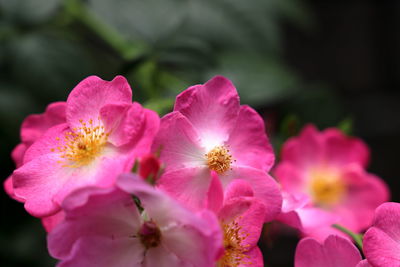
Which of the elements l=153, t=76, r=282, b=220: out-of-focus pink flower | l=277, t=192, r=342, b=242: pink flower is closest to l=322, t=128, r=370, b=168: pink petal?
l=277, t=192, r=342, b=242: pink flower

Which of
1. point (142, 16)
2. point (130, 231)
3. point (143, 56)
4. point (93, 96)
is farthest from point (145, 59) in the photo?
point (130, 231)

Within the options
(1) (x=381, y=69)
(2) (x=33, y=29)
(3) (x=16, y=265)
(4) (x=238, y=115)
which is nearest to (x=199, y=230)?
(4) (x=238, y=115)

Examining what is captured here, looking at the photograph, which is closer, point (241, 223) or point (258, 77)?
point (241, 223)

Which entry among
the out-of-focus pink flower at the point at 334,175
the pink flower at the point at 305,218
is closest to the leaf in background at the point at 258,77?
the out-of-focus pink flower at the point at 334,175

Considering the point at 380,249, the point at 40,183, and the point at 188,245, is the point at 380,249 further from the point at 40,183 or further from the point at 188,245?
the point at 40,183

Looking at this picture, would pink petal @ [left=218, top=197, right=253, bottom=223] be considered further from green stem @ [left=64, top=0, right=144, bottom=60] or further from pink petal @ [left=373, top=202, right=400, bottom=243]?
green stem @ [left=64, top=0, right=144, bottom=60]

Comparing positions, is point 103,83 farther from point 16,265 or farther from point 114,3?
point 16,265
